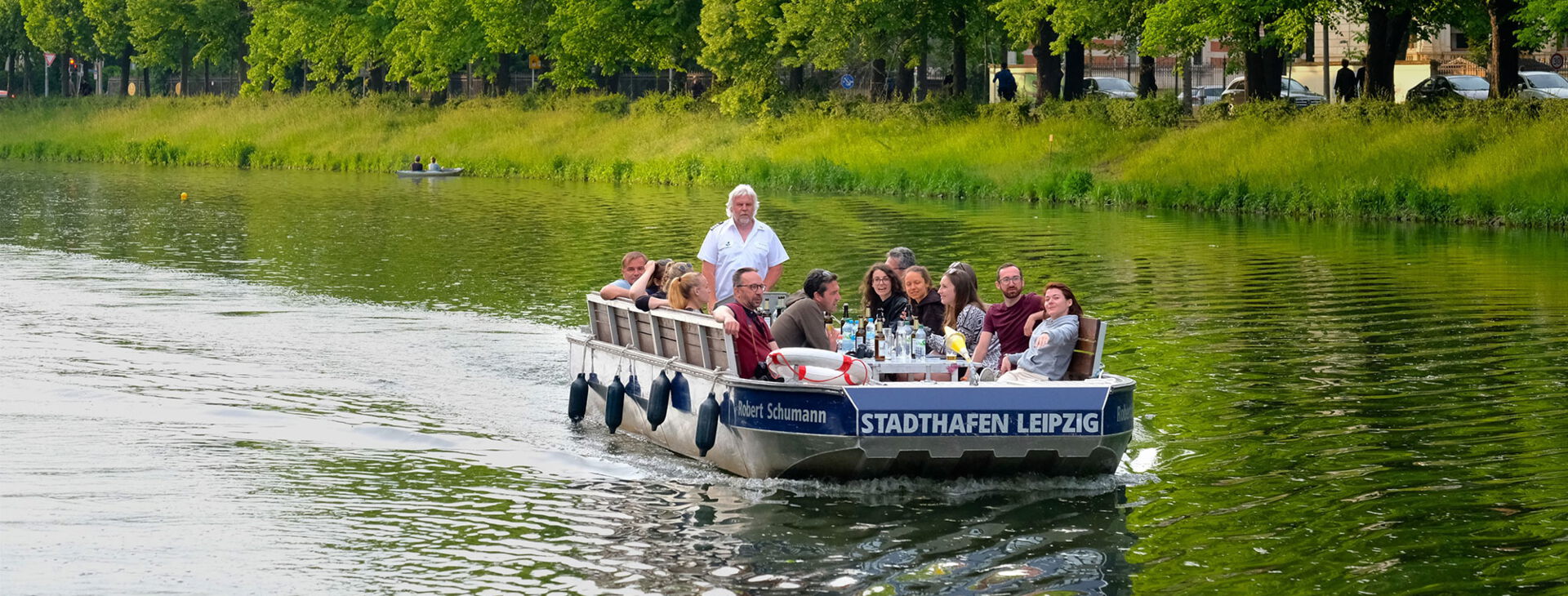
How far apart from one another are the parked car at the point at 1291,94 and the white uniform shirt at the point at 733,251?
30.9 meters

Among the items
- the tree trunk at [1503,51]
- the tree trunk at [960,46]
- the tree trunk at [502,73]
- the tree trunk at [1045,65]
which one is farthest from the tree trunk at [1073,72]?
the tree trunk at [502,73]

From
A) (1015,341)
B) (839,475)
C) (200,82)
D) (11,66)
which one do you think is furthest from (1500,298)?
(11,66)

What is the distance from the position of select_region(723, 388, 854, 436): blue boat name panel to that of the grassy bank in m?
26.3

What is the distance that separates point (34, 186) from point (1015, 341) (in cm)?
4813

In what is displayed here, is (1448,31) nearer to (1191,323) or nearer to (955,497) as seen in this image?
(1191,323)

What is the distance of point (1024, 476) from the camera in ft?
44.2

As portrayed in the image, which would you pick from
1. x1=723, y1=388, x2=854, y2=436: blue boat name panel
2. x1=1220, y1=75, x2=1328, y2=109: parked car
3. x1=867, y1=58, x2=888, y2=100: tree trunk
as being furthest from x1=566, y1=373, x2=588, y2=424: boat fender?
x1=867, y1=58, x2=888, y2=100: tree trunk

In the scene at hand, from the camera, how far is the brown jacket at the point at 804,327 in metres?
14.2

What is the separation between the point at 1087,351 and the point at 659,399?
9.99 feet

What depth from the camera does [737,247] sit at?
16406mm

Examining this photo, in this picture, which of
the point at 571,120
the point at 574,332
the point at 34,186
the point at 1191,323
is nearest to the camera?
the point at 574,332

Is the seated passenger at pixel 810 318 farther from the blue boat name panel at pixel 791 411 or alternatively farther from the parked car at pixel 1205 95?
the parked car at pixel 1205 95

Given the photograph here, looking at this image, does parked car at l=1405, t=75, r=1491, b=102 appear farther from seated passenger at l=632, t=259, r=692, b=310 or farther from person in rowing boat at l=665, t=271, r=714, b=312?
person in rowing boat at l=665, t=271, r=714, b=312

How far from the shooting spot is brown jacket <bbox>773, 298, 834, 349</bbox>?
559 inches
